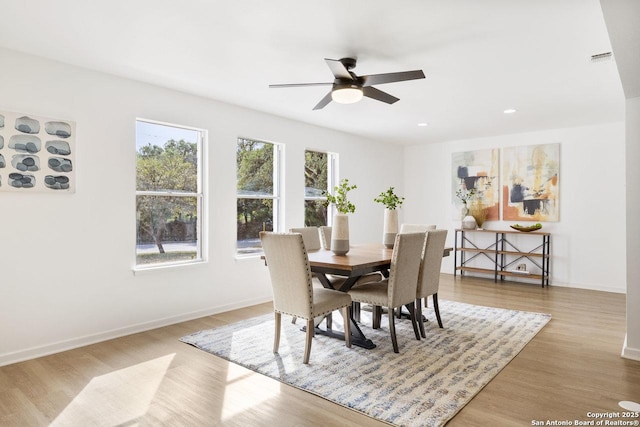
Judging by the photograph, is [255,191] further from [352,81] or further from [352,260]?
[352,81]

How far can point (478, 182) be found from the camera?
7059 mm

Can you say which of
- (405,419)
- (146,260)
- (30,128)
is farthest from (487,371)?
(30,128)

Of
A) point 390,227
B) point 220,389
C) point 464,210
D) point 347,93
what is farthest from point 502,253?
point 220,389

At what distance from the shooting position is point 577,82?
12.7ft

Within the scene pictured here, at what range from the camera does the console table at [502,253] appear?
6348 mm

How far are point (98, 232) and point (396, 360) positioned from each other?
2812 mm

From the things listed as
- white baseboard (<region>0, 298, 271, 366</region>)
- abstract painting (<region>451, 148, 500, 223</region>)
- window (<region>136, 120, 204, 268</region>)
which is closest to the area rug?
white baseboard (<region>0, 298, 271, 366</region>)

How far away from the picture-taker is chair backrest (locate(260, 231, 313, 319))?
9.93 feet

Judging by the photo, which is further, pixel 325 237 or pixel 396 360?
pixel 325 237

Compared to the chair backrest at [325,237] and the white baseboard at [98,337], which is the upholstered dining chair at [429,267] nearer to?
the chair backrest at [325,237]

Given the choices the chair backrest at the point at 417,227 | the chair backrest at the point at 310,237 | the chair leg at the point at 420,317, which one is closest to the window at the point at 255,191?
the chair backrest at the point at 310,237

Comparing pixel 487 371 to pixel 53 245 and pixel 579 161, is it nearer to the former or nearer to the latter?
pixel 53 245

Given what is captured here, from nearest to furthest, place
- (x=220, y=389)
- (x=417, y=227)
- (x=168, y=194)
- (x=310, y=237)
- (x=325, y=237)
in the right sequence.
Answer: (x=220, y=389) → (x=168, y=194) → (x=310, y=237) → (x=325, y=237) → (x=417, y=227)

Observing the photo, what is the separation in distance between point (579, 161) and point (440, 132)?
2.09 meters
